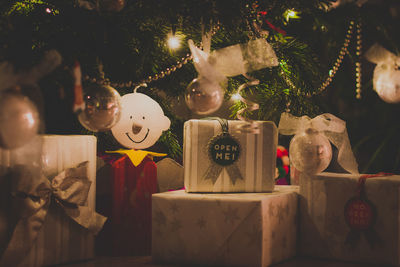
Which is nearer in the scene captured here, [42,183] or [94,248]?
[42,183]

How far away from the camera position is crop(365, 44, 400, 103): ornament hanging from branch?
1.11 metres

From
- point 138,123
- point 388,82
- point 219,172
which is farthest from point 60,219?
point 388,82

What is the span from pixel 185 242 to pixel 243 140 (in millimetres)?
323

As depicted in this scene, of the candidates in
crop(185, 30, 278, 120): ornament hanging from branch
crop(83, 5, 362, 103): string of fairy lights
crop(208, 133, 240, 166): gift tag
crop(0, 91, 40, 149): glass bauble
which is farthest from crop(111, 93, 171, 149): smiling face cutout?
crop(0, 91, 40, 149): glass bauble

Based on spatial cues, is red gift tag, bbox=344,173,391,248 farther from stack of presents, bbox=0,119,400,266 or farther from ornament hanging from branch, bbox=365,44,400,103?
ornament hanging from branch, bbox=365,44,400,103

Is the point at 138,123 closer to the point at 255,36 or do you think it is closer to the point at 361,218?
the point at 255,36

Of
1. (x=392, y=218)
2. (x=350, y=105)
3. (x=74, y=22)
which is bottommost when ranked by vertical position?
(x=392, y=218)

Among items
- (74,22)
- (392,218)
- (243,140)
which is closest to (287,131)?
(243,140)

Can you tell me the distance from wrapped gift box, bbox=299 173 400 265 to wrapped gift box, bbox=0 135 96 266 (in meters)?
0.60

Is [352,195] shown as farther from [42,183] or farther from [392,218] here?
[42,183]

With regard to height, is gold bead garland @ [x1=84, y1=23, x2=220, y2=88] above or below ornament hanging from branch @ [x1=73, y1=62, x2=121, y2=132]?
above

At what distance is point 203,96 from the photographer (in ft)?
3.28

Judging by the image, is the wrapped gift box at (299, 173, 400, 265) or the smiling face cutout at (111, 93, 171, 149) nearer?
the wrapped gift box at (299, 173, 400, 265)

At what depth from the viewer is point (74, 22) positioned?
3.35ft
